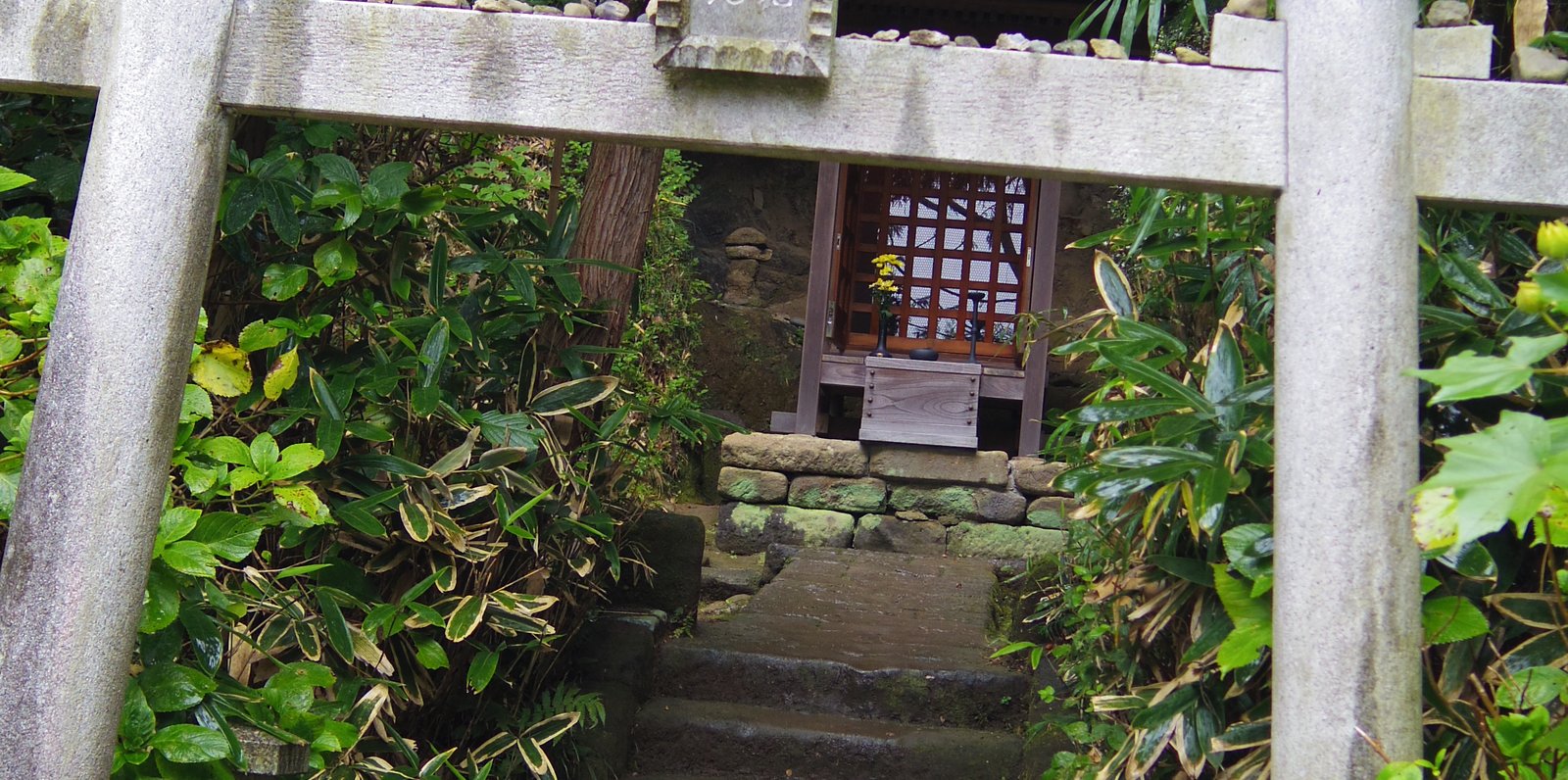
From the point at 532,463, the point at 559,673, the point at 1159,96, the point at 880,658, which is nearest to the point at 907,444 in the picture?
the point at 880,658

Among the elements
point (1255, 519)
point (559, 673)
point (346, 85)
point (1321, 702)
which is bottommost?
point (559, 673)

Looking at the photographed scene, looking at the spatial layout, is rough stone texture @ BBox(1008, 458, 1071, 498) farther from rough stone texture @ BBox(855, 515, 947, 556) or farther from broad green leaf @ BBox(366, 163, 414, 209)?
broad green leaf @ BBox(366, 163, 414, 209)

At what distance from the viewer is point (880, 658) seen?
155 inches

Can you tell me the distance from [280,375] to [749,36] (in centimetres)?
117

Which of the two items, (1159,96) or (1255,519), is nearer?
(1159,96)

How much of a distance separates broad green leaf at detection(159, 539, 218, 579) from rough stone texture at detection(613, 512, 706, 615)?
2.34m

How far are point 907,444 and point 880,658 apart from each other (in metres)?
2.63

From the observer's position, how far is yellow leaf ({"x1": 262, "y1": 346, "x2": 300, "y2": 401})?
7.27 ft

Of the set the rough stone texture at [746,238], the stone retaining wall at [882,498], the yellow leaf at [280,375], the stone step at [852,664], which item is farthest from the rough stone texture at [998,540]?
the yellow leaf at [280,375]

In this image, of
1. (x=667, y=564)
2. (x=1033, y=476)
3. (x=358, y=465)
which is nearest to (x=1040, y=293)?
(x=1033, y=476)

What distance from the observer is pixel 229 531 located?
1783 millimetres

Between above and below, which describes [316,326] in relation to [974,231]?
below

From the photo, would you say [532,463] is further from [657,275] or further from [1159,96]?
[657,275]

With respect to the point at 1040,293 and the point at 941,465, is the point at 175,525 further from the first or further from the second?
the point at 1040,293
